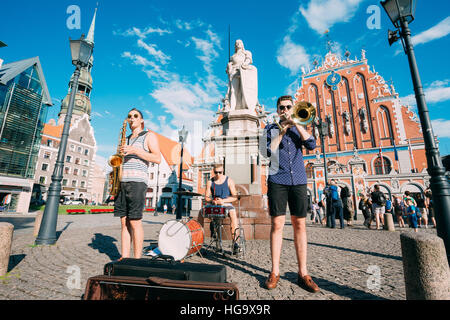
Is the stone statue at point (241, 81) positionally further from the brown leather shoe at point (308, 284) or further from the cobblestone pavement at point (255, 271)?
the brown leather shoe at point (308, 284)

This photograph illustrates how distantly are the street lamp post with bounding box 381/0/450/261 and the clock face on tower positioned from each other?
33004 mm

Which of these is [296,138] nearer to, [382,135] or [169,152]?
[382,135]

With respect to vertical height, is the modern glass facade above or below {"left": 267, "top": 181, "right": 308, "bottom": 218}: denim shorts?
above

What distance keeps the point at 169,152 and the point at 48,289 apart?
4704cm

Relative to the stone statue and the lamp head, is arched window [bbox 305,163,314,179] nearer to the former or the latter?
the stone statue

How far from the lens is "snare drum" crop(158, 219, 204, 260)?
136 inches

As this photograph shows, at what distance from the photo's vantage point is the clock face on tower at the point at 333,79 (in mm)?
33500

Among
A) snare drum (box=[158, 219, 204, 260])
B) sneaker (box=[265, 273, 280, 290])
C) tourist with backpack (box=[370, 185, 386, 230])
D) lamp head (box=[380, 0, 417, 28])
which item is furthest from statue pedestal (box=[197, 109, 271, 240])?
tourist with backpack (box=[370, 185, 386, 230])

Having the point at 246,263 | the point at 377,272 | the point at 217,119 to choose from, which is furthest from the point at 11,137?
the point at 377,272

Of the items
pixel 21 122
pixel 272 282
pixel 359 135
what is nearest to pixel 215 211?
pixel 272 282

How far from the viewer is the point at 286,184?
2.62 metres

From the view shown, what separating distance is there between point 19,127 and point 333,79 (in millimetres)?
44249

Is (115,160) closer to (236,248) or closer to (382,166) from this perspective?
(236,248)

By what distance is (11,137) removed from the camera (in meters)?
22.9
